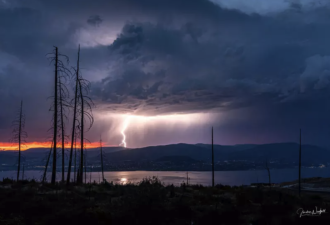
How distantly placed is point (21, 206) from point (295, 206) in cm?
1547

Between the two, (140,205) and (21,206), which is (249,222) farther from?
(21,206)

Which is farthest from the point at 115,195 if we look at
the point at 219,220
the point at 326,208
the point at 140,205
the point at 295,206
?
the point at 326,208

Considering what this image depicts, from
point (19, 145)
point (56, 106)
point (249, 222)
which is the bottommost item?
point (249, 222)

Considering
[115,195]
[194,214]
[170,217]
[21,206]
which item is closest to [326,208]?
[194,214]

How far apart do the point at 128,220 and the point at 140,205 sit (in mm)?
1172

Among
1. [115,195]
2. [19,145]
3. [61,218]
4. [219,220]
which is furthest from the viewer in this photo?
[19,145]

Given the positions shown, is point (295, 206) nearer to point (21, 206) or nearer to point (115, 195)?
point (115, 195)

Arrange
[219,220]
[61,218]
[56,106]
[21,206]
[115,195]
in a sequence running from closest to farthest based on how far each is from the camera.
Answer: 1. [61,218]
2. [219,220]
3. [21,206]
4. [115,195]
5. [56,106]

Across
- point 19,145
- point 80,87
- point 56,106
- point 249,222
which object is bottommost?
point 249,222

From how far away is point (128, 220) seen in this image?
1477 cm

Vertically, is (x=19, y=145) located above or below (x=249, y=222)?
above

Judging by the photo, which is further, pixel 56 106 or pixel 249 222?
pixel 56 106

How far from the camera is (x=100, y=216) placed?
14703 millimetres

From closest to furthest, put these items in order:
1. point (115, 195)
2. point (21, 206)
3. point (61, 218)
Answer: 1. point (61, 218)
2. point (21, 206)
3. point (115, 195)
